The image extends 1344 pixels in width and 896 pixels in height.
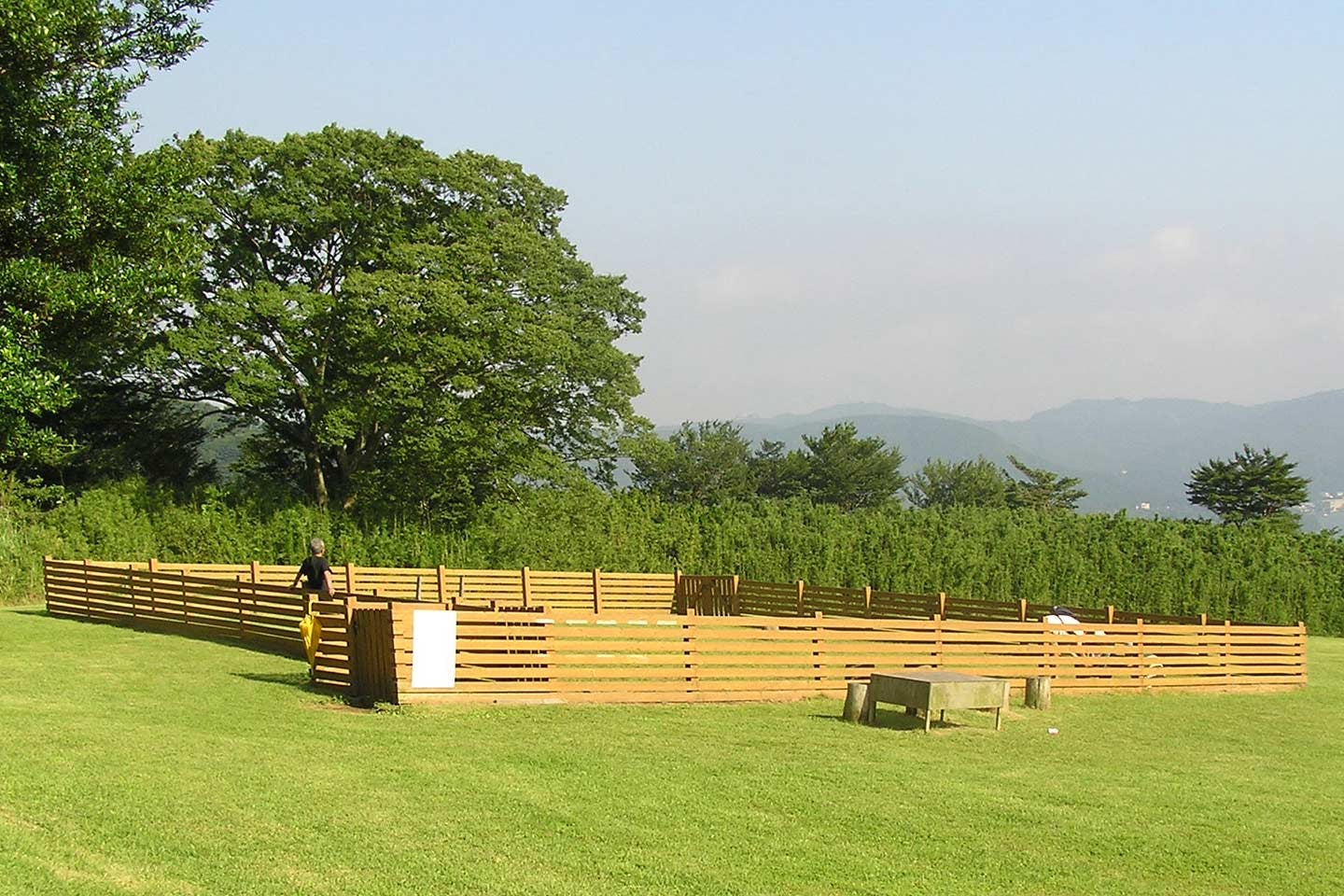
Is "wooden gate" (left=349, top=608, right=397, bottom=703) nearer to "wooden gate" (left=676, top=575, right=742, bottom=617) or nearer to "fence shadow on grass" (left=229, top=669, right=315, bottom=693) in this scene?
"fence shadow on grass" (left=229, top=669, right=315, bottom=693)

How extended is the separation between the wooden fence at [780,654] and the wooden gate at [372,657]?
14 centimetres

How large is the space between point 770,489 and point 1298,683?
74546 millimetres

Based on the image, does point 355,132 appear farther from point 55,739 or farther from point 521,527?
point 55,739

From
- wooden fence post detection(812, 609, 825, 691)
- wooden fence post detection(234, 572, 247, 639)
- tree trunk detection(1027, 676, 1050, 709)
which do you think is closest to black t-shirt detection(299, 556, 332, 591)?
wooden fence post detection(234, 572, 247, 639)

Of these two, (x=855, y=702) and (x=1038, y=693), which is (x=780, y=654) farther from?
(x=1038, y=693)

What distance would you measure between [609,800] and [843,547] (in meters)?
34.5

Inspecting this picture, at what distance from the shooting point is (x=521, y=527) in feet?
135

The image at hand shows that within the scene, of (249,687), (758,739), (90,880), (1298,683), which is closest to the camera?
(90,880)

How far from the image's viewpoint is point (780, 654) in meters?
17.9

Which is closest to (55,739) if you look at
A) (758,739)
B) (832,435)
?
(758,739)

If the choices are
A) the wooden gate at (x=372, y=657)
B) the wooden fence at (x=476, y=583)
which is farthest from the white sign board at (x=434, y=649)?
the wooden fence at (x=476, y=583)

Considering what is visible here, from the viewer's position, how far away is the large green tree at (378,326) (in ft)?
125

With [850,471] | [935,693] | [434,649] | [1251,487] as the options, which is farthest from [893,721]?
[850,471]

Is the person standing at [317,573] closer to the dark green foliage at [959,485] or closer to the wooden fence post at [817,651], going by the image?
the wooden fence post at [817,651]
